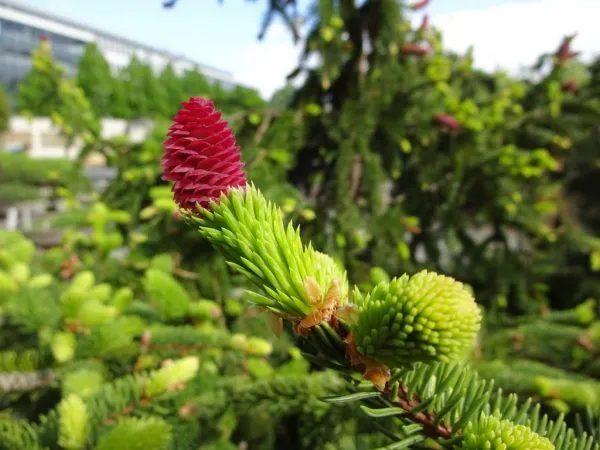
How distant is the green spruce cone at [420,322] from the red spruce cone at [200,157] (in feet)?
0.44

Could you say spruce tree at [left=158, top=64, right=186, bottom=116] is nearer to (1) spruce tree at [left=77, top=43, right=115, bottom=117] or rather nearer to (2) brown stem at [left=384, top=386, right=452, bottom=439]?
(1) spruce tree at [left=77, top=43, right=115, bottom=117]

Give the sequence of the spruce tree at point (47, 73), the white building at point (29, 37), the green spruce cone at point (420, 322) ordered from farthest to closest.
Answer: the white building at point (29, 37) → the spruce tree at point (47, 73) → the green spruce cone at point (420, 322)

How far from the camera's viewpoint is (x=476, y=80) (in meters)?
2.51

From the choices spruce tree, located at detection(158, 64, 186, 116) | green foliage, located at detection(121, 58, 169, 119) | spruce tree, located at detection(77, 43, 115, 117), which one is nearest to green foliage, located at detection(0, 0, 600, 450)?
green foliage, located at detection(121, 58, 169, 119)

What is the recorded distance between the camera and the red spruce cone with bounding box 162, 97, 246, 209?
36 centimetres

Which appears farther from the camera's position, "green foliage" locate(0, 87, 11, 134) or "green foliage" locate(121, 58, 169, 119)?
"green foliage" locate(121, 58, 169, 119)

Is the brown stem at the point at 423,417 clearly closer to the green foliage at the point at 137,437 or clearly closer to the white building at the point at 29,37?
the green foliage at the point at 137,437

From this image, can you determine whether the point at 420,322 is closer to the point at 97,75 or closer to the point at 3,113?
the point at 3,113

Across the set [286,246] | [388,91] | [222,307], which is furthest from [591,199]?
[286,246]

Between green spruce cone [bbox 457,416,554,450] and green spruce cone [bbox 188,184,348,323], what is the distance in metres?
0.13

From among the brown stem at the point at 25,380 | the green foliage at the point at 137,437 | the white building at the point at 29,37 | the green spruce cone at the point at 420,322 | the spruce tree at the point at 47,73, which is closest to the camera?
the green spruce cone at the point at 420,322

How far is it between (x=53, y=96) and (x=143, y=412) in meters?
1.54

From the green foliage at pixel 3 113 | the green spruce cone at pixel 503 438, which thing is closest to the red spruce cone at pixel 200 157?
the green spruce cone at pixel 503 438

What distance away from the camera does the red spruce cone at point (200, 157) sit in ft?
1.18
